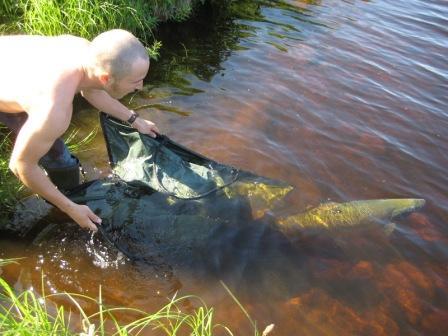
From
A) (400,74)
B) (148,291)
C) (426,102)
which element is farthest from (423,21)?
(148,291)

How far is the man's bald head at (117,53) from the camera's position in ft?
8.57

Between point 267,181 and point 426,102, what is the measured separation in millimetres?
4144

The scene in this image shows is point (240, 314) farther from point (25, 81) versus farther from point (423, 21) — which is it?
point (423, 21)

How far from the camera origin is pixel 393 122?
6.51 metres

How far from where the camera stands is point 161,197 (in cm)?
394

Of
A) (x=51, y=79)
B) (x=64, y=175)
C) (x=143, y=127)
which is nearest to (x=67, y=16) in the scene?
(x=143, y=127)

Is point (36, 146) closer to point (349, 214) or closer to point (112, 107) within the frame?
point (112, 107)

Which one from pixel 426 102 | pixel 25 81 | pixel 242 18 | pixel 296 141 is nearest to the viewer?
pixel 25 81

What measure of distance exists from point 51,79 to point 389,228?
3724 millimetres

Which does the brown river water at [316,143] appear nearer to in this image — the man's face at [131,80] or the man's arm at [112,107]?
the man's arm at [112,107]

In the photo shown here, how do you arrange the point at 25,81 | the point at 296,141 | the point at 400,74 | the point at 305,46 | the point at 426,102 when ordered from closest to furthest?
the point at 25,81 < the point at 296,141 < the point at 426,102 < the point at 400,74 < the point at 305,46

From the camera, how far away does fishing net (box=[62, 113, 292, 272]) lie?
3.77 meters

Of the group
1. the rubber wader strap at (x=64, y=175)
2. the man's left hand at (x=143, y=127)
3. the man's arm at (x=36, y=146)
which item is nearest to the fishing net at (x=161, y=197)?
the man's left hand at (x=143, y=127)

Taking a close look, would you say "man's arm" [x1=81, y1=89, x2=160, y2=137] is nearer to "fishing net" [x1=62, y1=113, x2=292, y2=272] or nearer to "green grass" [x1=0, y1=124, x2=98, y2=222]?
"fishing net" [x1=62, y1=113, x2=292, y2=272]
